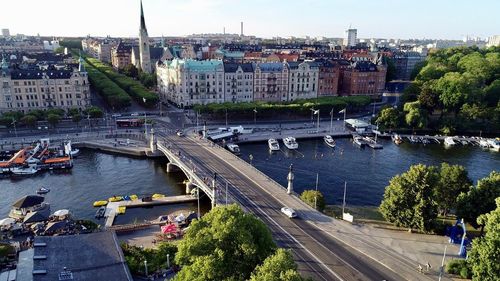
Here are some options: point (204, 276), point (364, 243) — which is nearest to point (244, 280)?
point (204, 276)

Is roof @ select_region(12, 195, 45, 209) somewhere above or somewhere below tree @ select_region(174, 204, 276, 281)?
below

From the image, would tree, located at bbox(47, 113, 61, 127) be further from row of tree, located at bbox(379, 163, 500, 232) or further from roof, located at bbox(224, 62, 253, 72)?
row of tree, located at bbox(379, 163, 500, 232)

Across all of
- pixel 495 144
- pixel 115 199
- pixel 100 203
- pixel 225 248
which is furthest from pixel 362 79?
pixel 225 248

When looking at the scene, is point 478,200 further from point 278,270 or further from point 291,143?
point 291,143

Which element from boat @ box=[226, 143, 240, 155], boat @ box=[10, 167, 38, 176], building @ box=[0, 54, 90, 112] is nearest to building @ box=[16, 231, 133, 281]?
boat @ box=[10, 167, 38, 176]

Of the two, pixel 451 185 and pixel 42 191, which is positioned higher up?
pixel 451 185

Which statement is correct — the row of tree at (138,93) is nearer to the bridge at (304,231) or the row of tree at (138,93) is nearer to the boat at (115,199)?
the bridge at (304,231)

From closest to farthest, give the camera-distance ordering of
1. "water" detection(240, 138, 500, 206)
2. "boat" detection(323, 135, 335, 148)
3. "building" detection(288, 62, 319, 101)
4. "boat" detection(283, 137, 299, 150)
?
"water" detection(240, 138, 500, 206) < "boat" detection(283, 137, 299, 150) < "boat" detection(323, 135, 335, 148) < "building" detection(288, 62, 319, 101)
